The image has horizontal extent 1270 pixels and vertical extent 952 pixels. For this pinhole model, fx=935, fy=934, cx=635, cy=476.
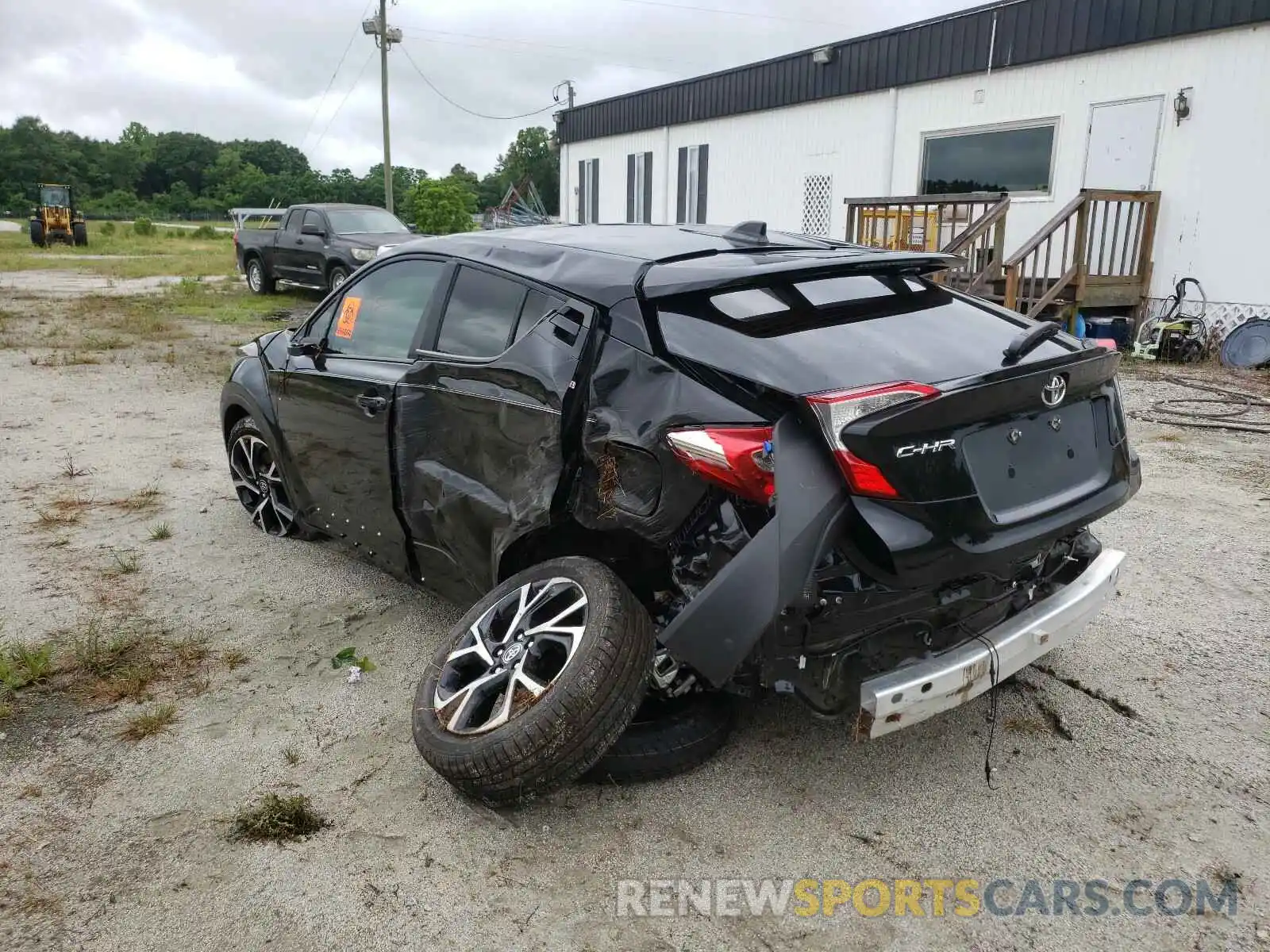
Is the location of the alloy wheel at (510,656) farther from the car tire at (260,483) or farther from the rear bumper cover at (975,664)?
the car tire at (260,483)

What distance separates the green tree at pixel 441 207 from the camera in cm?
4375

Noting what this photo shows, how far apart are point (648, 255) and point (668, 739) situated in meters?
1.55

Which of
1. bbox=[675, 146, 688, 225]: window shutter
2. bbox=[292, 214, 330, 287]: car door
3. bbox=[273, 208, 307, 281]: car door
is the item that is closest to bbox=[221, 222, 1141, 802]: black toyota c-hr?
bbox=[292, 214, 330, 287]: car door

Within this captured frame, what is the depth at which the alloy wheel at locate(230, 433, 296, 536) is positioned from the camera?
4930mm

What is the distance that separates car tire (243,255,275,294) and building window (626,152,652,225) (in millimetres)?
7525

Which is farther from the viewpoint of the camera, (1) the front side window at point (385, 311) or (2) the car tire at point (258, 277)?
(2) the car tire at point (258, 277)

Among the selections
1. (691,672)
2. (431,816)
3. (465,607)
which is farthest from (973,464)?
(465,607)

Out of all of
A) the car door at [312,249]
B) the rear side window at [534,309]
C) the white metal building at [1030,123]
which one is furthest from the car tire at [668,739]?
the car door at [312,249]

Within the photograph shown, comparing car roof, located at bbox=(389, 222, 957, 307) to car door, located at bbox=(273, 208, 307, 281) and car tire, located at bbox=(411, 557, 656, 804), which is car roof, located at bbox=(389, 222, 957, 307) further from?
car door, located at bbox=(273, 208, 307, 281)

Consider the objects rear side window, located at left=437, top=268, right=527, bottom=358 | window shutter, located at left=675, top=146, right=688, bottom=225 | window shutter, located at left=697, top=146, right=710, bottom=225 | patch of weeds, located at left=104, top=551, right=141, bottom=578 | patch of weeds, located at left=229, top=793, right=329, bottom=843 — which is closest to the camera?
patch of weeds, located at left=229, top=793, right=329, bottom=843

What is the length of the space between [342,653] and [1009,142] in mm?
11840

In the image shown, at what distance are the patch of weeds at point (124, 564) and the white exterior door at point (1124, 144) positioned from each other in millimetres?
11048

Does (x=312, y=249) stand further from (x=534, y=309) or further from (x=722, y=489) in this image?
(x=722, y=489)

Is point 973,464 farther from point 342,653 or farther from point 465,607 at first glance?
point 342,653
